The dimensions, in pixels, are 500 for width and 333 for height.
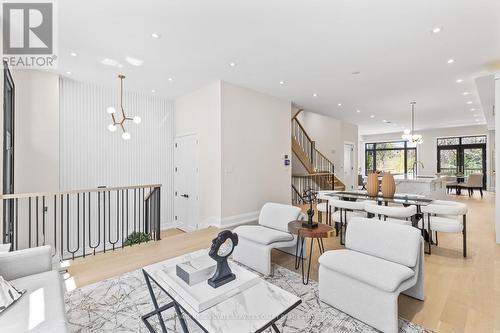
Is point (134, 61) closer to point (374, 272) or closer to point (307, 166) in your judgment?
point (374, 272)

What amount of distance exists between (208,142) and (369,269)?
→ 4288 millimetres

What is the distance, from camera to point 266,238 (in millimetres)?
3137

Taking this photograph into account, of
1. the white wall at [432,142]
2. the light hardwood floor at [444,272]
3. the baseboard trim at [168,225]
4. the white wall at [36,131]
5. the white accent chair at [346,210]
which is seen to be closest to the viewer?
the light hardwood floor at [444,272]

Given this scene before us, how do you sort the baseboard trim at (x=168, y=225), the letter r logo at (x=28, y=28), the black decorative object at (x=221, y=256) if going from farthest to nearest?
the baseboard trim at (x=168, y=225), the letter r logo at (x=28, y=28), the black decorative object at (x=221, y=256)

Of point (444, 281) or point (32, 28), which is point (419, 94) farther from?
point (32, 28)

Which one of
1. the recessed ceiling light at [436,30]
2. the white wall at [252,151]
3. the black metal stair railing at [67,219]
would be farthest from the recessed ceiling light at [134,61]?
the recessed ceiling light at [436,30]

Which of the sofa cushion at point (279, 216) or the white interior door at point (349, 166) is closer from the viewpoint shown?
the sofa cushion at point (279, 216)

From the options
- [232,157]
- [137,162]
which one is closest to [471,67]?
[232,157]

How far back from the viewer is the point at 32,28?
127 inches

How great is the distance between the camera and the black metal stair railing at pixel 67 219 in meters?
4.02

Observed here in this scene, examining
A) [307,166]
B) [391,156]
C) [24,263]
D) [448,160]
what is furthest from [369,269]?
[391,156]

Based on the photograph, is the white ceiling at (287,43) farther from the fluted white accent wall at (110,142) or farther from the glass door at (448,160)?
the glass door at (448,160)

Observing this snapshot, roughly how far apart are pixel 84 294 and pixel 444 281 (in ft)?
13.9

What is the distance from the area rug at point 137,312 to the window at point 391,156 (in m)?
14.0
